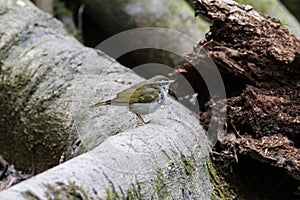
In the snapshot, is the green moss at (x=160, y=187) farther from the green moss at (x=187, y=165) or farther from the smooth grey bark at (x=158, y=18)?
the smooth grey bark at (x=158, y=18)

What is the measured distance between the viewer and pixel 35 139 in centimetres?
312

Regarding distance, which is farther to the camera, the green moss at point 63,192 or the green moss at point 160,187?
the green moss at point 160,187

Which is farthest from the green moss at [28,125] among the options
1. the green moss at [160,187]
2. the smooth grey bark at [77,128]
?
the green moss at [160,187]

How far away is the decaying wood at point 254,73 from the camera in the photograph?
2727mm

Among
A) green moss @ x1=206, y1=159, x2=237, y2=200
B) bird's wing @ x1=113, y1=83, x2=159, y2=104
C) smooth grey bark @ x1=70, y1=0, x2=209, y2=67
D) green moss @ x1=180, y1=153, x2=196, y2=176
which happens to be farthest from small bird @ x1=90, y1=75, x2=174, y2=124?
smooth grey bark @ x1=70, y1=0, x2=209, y2=67

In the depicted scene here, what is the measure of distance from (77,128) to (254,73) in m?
1.01

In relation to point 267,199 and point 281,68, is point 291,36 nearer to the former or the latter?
point 281,68

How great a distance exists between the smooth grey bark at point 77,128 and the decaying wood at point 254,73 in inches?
9.6

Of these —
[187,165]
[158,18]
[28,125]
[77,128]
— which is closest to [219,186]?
[187,165]

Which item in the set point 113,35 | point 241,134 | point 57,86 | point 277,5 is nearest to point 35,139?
point 57,86

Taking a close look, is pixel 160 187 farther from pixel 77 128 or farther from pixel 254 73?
pixel 254 73

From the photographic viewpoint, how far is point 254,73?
2.89 metres

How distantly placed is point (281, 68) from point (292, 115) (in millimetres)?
283

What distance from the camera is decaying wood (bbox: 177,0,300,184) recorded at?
2.73 metres
